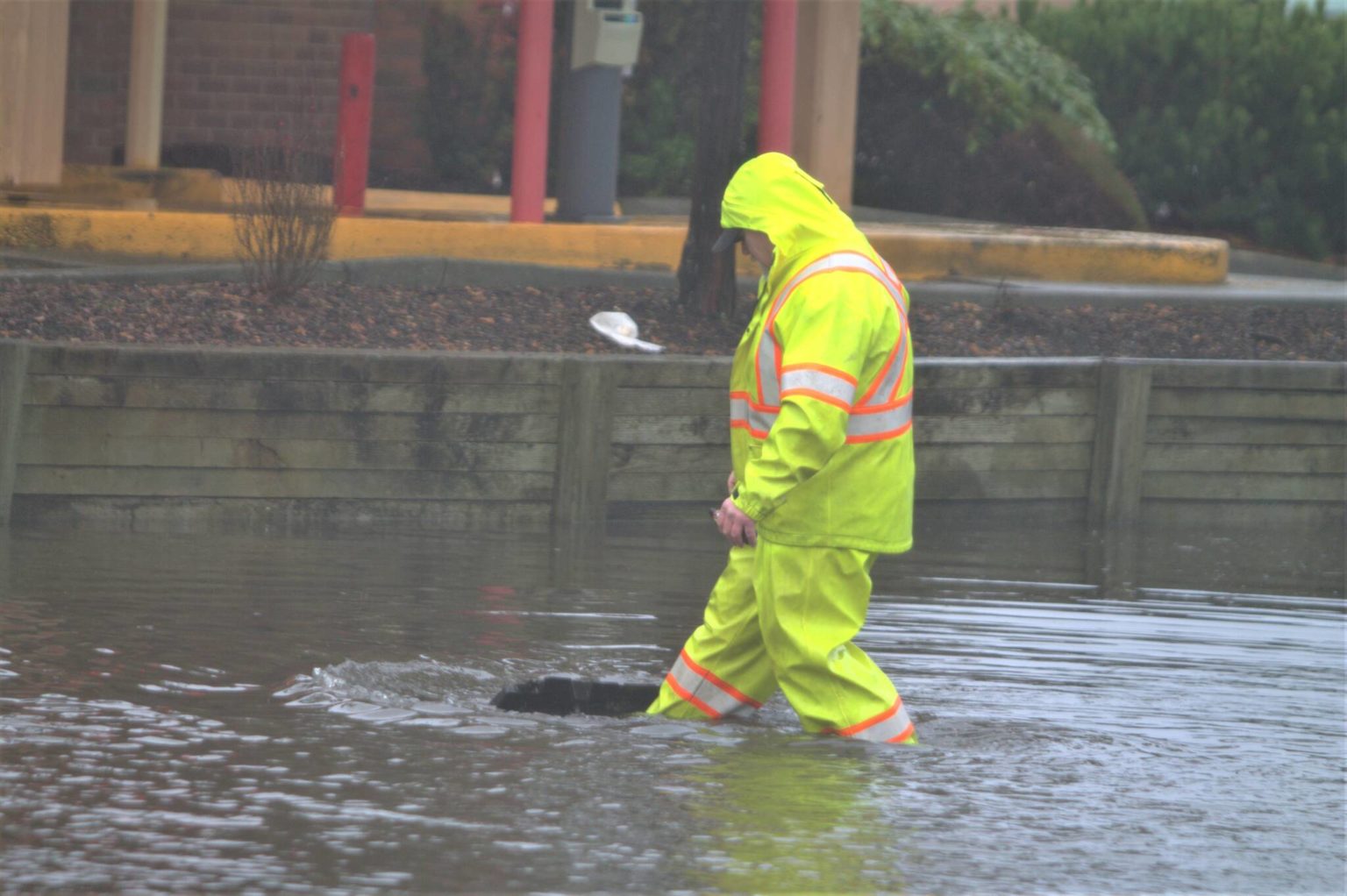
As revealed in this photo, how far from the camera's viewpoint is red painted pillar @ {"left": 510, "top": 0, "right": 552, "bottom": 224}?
42.0ft

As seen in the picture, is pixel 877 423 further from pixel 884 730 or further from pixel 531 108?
pixel 531 108

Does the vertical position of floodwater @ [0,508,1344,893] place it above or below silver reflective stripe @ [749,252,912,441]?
below

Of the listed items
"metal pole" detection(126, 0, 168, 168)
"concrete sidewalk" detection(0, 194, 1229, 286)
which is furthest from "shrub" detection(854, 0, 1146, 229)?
"metal pole" detection(126, 0, 168, 168)

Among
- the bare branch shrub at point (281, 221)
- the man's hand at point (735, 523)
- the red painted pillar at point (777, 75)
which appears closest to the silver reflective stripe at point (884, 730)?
the man's hand at point (735, 523)

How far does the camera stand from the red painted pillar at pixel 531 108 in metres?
12.8

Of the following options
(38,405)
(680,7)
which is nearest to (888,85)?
(680,7)

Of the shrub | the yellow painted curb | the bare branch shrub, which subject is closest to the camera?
the bare branch shrub

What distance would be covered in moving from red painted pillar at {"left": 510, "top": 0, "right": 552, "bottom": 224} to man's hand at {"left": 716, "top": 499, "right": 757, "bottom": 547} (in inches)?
302

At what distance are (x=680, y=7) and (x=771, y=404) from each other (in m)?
13.0

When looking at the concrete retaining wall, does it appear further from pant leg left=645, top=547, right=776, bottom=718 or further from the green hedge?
the green hedge

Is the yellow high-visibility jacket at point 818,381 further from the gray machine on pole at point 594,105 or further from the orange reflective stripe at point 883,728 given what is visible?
the gray machine on pole at point 594,105

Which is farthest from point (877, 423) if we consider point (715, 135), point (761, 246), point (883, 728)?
point (715, 135)

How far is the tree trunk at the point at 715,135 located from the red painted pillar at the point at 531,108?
177cm

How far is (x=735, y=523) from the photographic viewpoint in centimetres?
544
